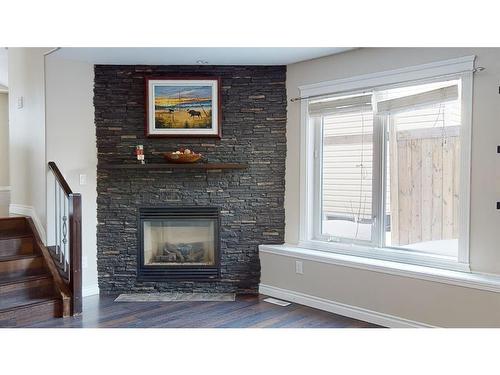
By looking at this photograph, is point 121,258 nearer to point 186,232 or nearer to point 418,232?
point 186,232

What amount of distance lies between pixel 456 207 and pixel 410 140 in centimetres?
66

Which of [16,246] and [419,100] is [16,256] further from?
[419,100]

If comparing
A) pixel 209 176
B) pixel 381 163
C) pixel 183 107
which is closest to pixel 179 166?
pixel 209 176

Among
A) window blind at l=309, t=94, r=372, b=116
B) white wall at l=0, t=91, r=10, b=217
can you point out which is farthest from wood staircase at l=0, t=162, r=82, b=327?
white wall at l=0, t=91, r=10, b=217

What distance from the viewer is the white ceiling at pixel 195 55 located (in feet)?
11.7

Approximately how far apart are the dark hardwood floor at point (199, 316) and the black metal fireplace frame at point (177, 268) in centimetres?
39

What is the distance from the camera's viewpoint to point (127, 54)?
3.71 m

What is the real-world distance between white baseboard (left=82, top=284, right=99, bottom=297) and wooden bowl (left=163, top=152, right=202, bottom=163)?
152cm

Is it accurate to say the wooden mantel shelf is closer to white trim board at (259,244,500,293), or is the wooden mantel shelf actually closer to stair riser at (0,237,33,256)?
white trim board at (259,244,500,293)

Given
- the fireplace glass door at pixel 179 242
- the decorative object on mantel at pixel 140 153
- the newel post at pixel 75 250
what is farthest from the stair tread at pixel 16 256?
the decorative object on mantel at pixel 140 153

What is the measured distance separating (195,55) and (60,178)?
1687 mm

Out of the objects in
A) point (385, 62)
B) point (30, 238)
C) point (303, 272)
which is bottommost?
point (303, 272)

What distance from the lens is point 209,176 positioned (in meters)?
4.15

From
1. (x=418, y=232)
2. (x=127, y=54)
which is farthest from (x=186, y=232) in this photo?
(x=418, y=232)
